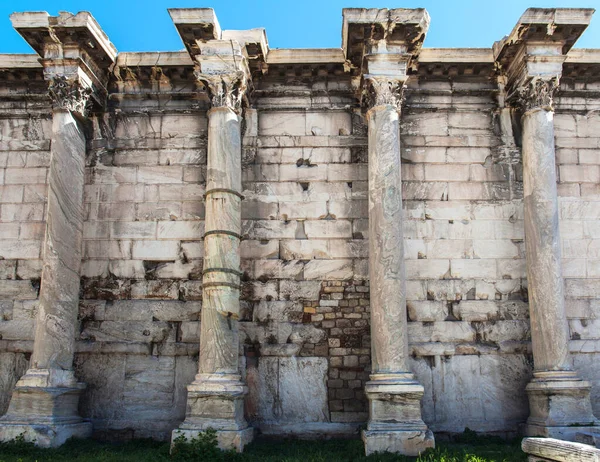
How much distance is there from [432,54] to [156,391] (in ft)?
23.1

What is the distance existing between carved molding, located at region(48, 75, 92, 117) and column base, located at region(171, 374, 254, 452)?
471cm

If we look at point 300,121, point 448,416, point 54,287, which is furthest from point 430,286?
point 54,287

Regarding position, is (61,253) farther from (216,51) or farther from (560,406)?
(560,406)

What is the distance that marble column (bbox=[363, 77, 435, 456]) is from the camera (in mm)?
8180

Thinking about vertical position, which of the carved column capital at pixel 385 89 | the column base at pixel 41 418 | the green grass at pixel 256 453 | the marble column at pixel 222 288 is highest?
the carved column capital at pixel 385 89

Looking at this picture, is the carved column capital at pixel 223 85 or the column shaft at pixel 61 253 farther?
the carved column capital at pixel 223 85

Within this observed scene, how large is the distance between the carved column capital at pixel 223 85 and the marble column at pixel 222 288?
0.05 feet

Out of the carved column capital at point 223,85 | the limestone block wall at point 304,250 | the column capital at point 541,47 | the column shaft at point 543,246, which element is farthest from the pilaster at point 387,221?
the column shaft at point 543,246

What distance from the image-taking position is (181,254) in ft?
32.9

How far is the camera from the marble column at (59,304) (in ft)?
28.2

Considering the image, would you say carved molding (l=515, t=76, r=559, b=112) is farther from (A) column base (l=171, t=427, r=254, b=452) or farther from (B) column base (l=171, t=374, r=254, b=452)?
A: (A) column base (l=171, t=427, r=254, b=452)

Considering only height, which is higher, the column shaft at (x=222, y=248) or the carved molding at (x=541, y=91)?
the carved molding at (x=541, y=91)

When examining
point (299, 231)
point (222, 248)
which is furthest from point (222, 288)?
point (299, 231)

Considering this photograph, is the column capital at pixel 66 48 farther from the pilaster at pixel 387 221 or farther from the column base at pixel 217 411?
the column base at pixel 217 411
